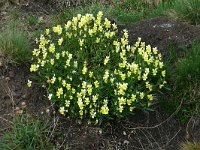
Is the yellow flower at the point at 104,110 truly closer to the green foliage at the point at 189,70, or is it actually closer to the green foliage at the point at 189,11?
the green foliage at the point at 189,70

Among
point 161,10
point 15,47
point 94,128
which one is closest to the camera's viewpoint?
point 94,128

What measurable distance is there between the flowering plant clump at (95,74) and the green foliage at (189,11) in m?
1.18

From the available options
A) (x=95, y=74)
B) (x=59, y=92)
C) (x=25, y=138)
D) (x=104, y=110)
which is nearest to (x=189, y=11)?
(x=95, y=74)

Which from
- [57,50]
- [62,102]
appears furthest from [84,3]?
[62,102]

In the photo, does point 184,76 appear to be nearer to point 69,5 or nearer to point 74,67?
point 74,67

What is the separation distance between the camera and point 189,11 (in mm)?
5445

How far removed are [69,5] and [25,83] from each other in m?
2.24

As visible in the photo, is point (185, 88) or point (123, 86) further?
point (185, 88)

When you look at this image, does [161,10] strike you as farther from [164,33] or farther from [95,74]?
[95,74]

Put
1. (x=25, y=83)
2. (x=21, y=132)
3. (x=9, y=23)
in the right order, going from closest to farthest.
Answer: (x=21, y=132)
(x=25, y=83)
(x=9, y=23)

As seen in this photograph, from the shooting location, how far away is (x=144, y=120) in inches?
169

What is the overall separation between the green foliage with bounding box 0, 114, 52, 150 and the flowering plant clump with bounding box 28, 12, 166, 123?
12.8 inches

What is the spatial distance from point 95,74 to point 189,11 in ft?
6.28

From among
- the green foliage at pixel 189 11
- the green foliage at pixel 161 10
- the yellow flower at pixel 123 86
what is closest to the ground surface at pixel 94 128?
the yellow flower at pixel 123 86
